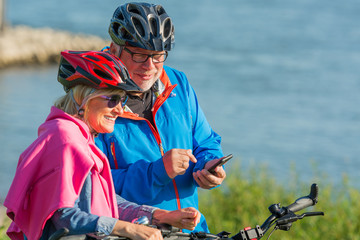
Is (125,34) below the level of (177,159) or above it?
above

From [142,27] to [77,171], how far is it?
1.16 m

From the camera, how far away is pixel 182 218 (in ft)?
10.7

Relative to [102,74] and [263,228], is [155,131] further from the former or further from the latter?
[263,228]

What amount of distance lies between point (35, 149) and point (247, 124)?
15.8m

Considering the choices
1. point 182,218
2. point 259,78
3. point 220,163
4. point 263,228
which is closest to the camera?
point 182,218

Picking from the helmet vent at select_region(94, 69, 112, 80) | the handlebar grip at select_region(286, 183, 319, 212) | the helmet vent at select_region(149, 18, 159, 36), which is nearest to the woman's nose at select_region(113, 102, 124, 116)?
the helmet vent at select_region(94, 69, 112, 80)

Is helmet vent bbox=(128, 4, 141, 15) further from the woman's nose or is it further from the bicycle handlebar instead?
the bicycle handlebar

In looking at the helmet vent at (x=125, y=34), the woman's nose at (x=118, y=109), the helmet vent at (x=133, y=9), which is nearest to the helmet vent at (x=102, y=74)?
the woman's nose at (x=118, y=109)

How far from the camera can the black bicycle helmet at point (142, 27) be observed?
3.80 m

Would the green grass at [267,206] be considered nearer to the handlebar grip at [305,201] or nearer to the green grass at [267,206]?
the green grass at [267,206]

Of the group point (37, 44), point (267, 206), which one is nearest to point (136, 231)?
point (267, 206)

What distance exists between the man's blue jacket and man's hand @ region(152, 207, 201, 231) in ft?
1.08

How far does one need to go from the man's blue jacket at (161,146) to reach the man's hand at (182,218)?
33cm

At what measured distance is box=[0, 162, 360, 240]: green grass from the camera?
8195 mm
